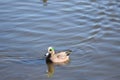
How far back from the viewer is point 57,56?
15.1 meters

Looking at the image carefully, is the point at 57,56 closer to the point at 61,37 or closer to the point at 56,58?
the point at 56,58

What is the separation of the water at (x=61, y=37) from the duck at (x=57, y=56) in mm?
285

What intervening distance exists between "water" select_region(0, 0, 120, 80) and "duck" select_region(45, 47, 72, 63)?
0.93 feet

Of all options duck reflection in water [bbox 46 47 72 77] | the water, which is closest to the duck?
duck reflection in water [bbox 46 47 72 77]

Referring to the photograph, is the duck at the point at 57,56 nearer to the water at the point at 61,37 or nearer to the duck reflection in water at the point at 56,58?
→ the duck reflection in water at the point at 56,58

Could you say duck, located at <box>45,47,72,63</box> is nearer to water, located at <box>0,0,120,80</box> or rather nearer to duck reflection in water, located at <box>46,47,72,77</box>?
duck reflection in water, located at <box>46,47,72,77</box>

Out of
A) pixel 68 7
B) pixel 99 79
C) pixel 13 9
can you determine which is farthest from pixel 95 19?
pixel 99 79

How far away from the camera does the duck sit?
14.9 meters

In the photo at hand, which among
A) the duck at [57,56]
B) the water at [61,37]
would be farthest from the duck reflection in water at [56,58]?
the water at [61,37]

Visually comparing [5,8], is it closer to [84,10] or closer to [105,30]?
[84,10]

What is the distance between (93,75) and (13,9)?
7.96m

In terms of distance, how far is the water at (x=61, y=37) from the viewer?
14329 mm

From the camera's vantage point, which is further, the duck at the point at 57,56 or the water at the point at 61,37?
the duck at the point at 57,56

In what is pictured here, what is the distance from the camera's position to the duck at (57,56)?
49.0 feet
